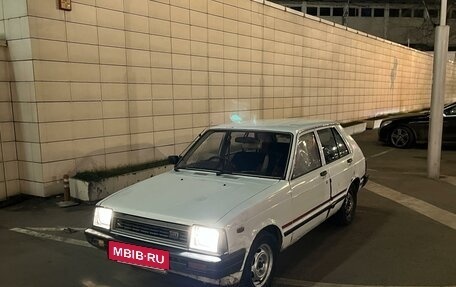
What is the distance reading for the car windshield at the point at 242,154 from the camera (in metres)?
4.04

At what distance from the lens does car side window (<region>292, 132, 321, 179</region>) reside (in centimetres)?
406

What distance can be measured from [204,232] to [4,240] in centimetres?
310

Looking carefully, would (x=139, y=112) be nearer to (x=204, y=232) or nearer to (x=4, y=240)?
(x=4, y=240)

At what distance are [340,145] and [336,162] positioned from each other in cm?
46

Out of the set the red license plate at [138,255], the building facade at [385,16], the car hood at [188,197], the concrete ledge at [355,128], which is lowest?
the concrete ledge at [355,128]

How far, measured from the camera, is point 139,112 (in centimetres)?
758

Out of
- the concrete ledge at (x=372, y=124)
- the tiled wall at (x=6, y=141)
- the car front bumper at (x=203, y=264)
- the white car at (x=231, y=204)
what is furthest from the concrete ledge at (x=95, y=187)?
the concrete ledge at (x=372, y=124)

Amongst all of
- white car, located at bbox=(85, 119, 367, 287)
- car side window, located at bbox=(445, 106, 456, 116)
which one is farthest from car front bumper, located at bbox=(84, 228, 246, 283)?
car side window, located at bbox=(445, 106, 456, 116)

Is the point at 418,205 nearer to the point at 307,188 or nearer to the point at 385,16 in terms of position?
the point at 307,188

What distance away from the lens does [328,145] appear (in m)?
4.85

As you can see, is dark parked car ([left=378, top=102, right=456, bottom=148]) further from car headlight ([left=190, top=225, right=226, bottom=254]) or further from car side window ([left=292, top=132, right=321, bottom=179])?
car headlight ([left=190, top=225, right=226, bottom=254])

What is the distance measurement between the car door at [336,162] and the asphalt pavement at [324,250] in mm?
541

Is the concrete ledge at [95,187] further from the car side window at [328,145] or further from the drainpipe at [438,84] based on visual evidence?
the drainpipe at [438,84]

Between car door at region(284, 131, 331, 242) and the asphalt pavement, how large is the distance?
42 cm
